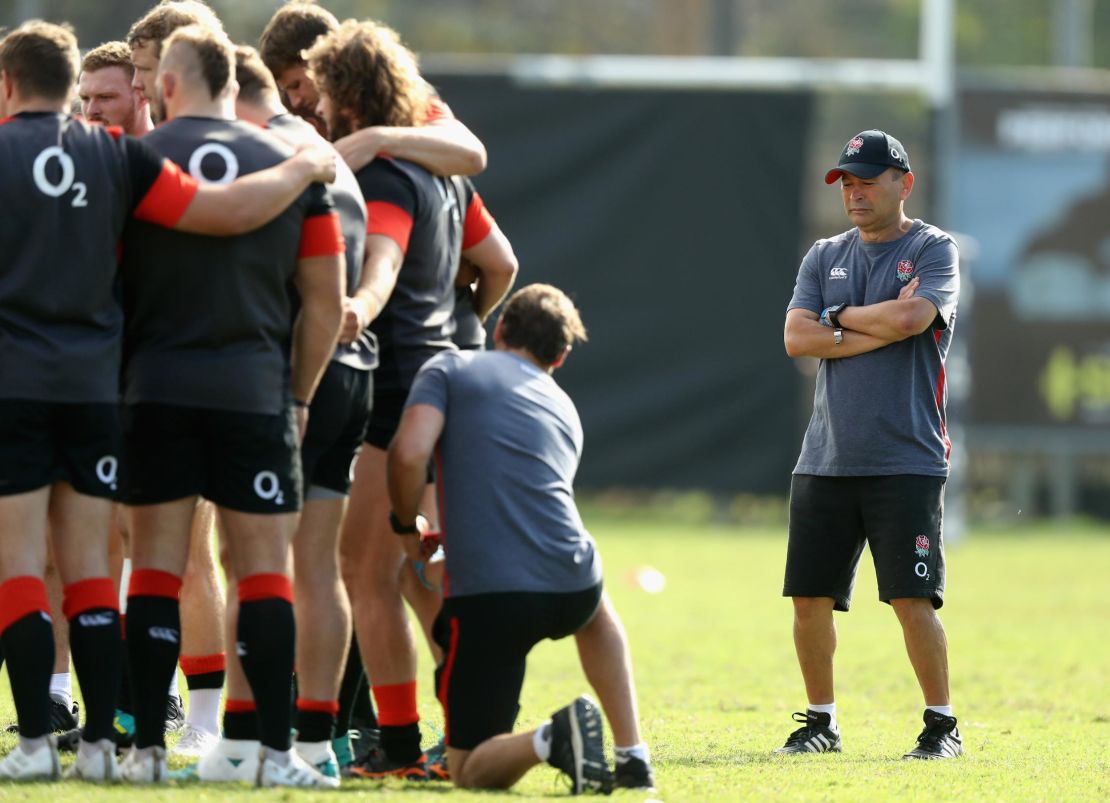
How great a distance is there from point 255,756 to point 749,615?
656 cm

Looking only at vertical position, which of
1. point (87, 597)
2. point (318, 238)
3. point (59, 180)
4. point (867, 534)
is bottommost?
point (87, 597)

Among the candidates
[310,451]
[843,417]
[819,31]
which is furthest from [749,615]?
[819,31]

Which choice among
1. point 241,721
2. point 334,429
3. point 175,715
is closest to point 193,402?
point 334,429

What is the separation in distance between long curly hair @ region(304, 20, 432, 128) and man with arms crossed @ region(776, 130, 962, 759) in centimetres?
173

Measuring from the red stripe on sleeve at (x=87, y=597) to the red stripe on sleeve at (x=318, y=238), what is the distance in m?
1.10

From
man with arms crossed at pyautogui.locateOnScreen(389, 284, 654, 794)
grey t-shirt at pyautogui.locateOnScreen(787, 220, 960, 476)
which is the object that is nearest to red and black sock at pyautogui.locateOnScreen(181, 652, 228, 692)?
man with arms crossed at pyautogui.locateOnScreen(389, 284, 654, 794)

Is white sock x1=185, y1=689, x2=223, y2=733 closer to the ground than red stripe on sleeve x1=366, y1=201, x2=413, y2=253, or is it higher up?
closer to the ground

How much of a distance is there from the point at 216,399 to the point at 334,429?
510 mm

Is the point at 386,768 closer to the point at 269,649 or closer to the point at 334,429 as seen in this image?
the point at 269,649

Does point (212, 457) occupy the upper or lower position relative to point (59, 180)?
lower

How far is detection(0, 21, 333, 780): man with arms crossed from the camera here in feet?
15.8

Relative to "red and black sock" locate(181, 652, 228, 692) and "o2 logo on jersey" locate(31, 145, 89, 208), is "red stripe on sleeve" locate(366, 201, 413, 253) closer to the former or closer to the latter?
"o2 logo on jersey" locate(31, 145, 89, 208)

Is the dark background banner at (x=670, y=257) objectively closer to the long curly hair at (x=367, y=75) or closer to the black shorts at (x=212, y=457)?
the long curly hair at (x=367, y=75)

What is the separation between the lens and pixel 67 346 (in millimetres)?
4824
